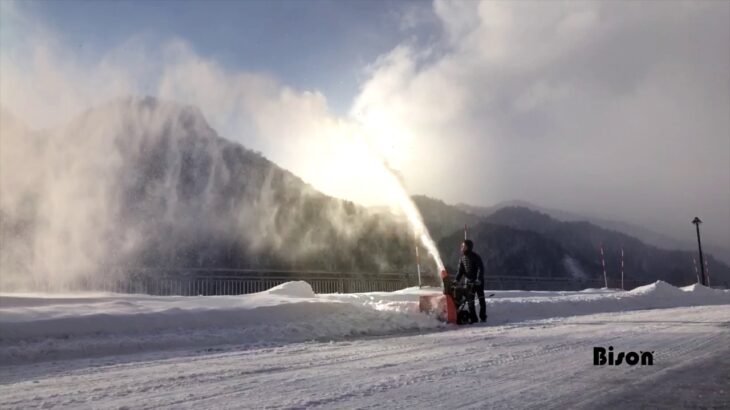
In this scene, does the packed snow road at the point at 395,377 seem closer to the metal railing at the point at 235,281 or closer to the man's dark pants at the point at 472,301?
the man's dark pants at the point at 472,301

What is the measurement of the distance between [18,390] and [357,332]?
628 centimetres

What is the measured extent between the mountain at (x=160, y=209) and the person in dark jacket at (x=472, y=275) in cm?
1205

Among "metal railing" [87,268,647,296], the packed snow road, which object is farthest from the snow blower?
"metal railing" [87,268,647,296]

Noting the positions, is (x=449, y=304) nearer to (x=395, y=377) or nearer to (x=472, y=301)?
(x=472, y=301)

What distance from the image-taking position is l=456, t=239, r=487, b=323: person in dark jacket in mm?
13820

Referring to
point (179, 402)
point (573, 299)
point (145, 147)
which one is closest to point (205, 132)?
point (145, 147)

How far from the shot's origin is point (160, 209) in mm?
32344

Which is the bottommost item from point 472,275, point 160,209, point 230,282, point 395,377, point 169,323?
point 395,377

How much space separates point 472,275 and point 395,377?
8.86 m

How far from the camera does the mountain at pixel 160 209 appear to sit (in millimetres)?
21281

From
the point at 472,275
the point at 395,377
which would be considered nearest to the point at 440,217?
the point at 472,275

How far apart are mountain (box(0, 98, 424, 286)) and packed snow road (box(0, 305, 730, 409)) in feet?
49.3

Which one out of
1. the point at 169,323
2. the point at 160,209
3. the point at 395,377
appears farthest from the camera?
the point at 160,209

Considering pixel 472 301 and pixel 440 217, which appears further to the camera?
pixel 440 217
